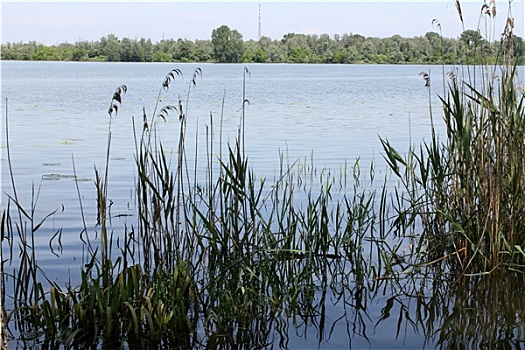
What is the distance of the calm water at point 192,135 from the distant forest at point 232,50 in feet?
50.6

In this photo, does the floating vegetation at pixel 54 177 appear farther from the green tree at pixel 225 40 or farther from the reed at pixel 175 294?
the green tree at pixel 225 40

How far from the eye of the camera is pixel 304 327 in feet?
12.2

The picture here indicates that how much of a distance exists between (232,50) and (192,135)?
2792cm

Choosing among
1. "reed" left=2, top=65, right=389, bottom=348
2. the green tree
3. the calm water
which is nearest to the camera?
"reed" left=2, top=65, right=389, bottom=348

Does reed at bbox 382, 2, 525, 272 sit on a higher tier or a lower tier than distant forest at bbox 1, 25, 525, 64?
lower

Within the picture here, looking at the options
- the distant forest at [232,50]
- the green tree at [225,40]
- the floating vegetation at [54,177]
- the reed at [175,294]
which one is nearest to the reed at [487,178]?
the reed at [175,294]

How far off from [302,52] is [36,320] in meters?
49.7

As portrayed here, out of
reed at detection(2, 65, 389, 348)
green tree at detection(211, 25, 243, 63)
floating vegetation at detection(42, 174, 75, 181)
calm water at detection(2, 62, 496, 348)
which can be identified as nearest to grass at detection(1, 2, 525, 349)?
reed at detection(2, 65, 389, 348)

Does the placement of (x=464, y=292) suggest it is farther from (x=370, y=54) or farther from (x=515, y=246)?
(x=370, y=54)

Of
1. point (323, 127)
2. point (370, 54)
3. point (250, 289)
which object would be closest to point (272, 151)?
point (323, 127)

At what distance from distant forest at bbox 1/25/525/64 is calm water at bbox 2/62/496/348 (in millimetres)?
15424

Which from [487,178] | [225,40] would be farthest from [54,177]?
[225,40]

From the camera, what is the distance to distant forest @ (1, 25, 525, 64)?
1625 inches

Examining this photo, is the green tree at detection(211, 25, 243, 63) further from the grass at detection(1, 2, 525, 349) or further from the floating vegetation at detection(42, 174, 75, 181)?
the grass at detection(1, 2, 525, 349)
